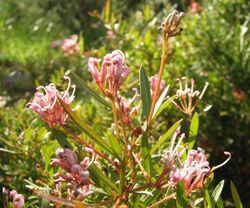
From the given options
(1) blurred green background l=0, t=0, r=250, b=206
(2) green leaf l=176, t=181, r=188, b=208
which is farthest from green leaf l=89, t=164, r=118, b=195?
(1) blurred green background l=0, t=0, r=250, b=206

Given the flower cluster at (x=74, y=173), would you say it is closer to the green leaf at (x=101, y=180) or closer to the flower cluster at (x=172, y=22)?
the green leaf at (x=101, y=180)

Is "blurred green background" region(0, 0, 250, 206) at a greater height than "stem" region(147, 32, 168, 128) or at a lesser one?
lesser

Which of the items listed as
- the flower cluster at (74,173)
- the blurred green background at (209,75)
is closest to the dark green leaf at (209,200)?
the flower cluster at (74,173)

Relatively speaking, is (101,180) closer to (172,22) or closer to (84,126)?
(84,126)

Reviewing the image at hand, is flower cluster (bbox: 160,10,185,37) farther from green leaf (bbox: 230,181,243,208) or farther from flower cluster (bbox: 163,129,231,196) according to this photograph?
green leaf (bbox: 230,181,243,208)

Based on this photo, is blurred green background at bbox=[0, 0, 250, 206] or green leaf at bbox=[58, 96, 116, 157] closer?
green leaf at bbox=[58, 96, 116, 157]

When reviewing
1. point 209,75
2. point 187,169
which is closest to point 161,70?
point 187,169

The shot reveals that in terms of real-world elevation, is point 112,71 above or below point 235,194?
above

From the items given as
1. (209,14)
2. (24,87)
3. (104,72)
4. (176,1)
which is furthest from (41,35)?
(104,72)

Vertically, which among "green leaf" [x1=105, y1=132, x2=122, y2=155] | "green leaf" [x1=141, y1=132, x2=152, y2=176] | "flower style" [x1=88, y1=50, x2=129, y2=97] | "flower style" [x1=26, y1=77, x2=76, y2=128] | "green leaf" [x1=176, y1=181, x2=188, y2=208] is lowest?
"green leaf" [x1=176, y1=181, x2=188, y2=208]
